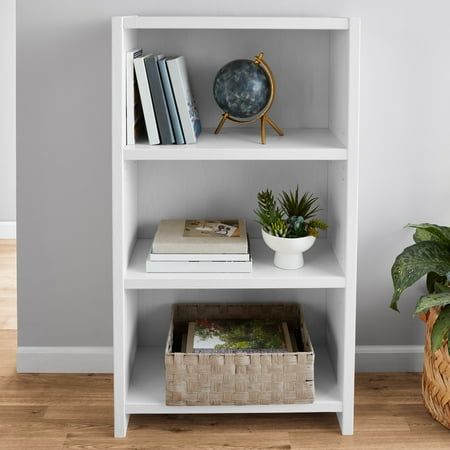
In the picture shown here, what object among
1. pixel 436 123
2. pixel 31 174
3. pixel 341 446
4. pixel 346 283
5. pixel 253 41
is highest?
pixel 253 41

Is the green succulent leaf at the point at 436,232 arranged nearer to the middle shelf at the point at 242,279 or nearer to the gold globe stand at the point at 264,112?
the middle shelf at the point at 242,279

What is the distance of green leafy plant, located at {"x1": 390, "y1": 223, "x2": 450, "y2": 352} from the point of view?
226 cm

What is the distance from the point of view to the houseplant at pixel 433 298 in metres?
2.28

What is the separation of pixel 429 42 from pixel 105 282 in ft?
4.08

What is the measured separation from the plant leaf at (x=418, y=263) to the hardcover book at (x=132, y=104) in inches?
31.2

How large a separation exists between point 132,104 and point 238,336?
752 millimetres

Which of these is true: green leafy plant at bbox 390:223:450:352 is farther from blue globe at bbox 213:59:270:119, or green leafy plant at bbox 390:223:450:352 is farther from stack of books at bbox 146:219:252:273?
blue globe at bbox 213:59:270:119

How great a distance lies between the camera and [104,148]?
2.66 m

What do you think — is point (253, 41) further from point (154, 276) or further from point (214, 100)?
point (154, 276)

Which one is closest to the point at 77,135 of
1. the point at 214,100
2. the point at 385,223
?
the point at 214,100

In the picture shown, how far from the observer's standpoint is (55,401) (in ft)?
8.59

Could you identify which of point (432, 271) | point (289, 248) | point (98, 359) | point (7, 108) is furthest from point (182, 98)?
point (7, 108)

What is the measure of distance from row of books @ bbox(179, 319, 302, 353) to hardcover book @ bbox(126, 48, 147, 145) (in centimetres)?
60

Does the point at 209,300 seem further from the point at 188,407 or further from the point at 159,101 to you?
the point at 159,101
